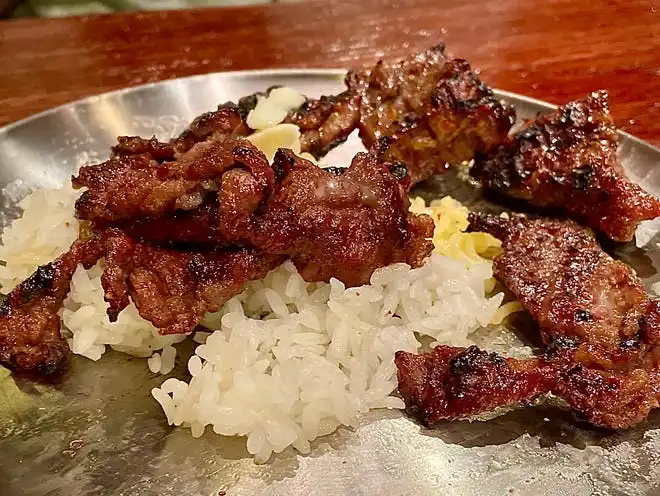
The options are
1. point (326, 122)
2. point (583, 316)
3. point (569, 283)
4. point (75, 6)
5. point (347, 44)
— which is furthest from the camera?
point (75, 6)

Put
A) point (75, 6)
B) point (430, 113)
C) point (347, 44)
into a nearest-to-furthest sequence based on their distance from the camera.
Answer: point (430, 113) < point (347, 44) < point (75, 6)

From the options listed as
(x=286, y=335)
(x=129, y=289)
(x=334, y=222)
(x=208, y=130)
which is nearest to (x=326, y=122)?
(x=208, y=130)

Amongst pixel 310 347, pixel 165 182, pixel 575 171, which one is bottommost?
pixel 310 347

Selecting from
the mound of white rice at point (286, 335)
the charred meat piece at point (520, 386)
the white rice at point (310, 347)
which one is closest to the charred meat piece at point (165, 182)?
the mound of white rice at point (286, 335)

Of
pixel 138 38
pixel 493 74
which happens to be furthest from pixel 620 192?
pixel 138 38

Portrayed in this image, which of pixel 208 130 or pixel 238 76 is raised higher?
pixel 208 130

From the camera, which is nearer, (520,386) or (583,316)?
(520,386)

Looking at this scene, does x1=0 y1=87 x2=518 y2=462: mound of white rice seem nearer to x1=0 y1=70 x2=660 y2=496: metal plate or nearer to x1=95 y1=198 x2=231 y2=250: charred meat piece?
x1=0 y1=70 x2=660 y2=496: metal plate

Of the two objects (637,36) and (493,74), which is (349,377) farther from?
(637,36)

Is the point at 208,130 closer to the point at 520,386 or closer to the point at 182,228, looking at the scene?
the point at 182,228
